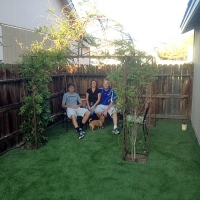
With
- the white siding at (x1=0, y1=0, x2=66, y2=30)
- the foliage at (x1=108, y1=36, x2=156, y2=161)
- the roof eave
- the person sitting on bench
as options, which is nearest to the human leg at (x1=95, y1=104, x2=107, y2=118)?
the person sitting on bench

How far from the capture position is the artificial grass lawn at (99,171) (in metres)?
3.29

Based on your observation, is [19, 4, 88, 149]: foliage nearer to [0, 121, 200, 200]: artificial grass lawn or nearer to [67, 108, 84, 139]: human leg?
[0, 121, 200, 200]: artificial grass lawn

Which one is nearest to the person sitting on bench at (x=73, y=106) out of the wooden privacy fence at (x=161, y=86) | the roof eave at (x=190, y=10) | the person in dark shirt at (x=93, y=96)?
the person in dark shirt at (x=93, y=96)

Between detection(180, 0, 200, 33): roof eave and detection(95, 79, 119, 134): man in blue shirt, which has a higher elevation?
detection(180, 0, 200, 33): roof eave

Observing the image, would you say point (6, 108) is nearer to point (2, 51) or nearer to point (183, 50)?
point (2, 51)

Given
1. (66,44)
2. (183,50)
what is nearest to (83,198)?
(66,44)

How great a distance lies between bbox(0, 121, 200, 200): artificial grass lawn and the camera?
10.8 ft

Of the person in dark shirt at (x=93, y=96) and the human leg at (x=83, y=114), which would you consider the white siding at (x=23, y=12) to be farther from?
the human leg at (x=83, y=114)

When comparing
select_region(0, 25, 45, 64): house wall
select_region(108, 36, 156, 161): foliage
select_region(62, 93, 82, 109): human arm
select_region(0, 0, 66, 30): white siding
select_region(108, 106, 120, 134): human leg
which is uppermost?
select_region(0, 0, 66, 30): white siding

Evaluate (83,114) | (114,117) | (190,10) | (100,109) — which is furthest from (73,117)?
(190,10)

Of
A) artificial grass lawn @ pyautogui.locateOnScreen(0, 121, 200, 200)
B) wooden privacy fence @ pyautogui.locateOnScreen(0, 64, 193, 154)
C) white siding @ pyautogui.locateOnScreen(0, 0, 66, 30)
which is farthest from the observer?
wooden privacy fence @ pyautogui.locateOnScreen(0, 64, 193, 154)

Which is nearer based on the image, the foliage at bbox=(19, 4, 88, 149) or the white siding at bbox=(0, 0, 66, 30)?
the foliage at bbox=(19, 4, 88, 149)

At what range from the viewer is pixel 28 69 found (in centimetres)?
484

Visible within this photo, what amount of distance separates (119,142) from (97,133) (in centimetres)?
87
